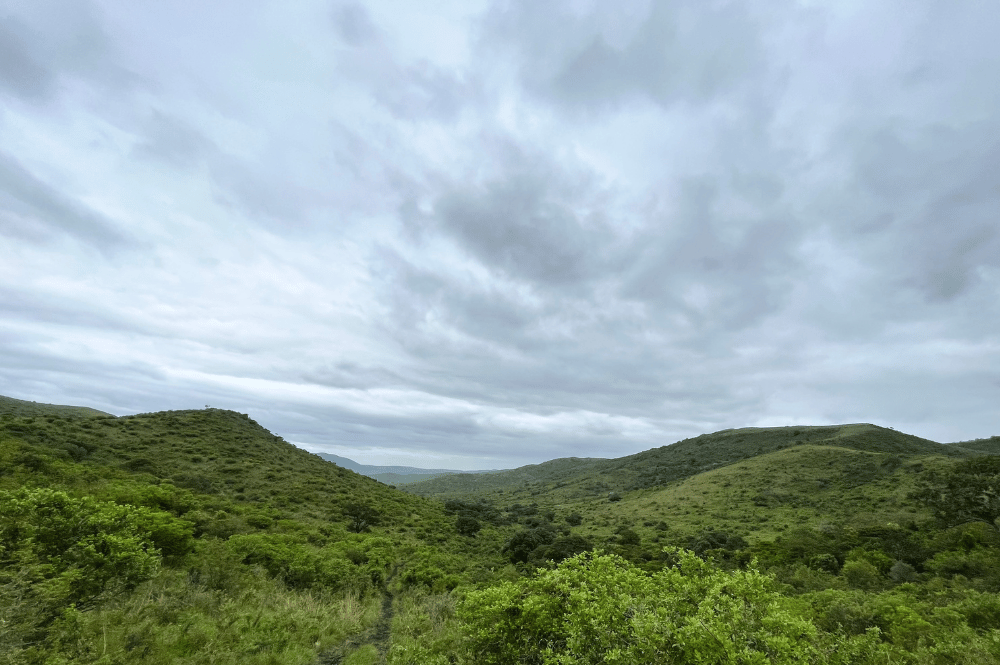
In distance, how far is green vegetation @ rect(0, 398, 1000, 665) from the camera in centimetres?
726

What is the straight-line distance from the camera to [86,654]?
7.74 m

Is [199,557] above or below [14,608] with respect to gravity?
below

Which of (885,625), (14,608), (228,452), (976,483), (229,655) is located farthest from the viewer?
(228,452)

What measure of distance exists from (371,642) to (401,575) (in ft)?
22.0

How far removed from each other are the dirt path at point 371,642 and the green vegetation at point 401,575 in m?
0.08

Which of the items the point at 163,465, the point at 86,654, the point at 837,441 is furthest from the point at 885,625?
the point at 837,441

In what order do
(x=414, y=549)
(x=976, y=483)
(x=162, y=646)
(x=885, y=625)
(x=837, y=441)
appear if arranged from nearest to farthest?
1. (x=162, y=646)
2. (x=885, y=625)
3. (x=414, y=549)
4. (x=976, y=483)
5. (x=837, y=441)

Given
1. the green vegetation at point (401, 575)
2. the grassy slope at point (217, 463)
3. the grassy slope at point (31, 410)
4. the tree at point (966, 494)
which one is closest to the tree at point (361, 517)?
the green vegetation at point (401, 575)

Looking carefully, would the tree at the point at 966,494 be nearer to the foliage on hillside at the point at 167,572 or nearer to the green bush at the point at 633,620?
the green bush at the point at 633,620

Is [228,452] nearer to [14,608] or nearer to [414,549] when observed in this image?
[414,549]

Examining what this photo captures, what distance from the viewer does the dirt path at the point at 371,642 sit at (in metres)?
11.0

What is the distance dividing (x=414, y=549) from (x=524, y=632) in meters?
19.4

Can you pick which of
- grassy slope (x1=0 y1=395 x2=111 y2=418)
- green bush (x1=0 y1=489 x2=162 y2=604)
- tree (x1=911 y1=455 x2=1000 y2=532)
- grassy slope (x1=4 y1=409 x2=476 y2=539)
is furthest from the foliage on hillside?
grassy slope (x1=0 y1=395 x2=111 y2=418)

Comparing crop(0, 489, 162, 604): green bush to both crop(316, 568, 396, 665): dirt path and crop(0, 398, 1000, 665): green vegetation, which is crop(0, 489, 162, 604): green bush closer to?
crop(0, 398, 1000, 665): green vegetation
